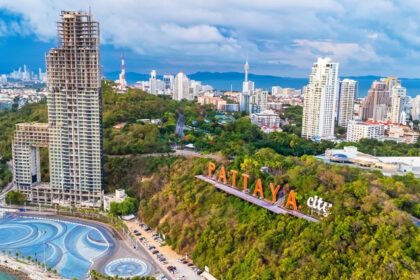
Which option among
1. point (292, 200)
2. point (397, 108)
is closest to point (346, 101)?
point (397, 108)

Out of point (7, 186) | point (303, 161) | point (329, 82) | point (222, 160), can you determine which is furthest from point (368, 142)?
point (7, 186)

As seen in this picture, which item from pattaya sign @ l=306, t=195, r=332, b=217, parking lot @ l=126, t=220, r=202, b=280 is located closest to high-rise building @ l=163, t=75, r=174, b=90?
parking lot @ l=126, t=220, r=202, b=280

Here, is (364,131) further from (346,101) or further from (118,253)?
(118,253)

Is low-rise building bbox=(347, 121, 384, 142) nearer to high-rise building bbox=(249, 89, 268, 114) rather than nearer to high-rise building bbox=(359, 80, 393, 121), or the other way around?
high-rise building bbox=(359, 80, 393, 121)

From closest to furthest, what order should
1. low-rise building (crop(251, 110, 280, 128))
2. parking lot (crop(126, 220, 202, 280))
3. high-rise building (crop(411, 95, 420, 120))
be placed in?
parking lot (crop(126, 220, 202, 280)) < low-rise building (crop(251, 110, 280, 128)) < high-rise building (crop(411, 95, 420, 120))

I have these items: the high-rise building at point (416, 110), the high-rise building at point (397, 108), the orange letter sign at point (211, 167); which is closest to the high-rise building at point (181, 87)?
the high-rise building at point (397, 108)

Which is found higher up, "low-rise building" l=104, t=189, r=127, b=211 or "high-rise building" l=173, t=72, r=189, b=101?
"high-rise building" l=173, t=72, r=189, b=101

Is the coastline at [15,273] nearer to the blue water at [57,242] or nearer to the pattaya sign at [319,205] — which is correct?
the blue water at [57,242]
